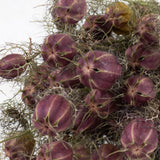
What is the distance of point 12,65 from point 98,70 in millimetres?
291

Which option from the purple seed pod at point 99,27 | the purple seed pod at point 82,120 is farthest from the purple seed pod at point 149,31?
the purple seed pod at point 82,120

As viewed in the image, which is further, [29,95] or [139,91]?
[29,95]

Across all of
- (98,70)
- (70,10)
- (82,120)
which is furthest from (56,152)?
(70,10)

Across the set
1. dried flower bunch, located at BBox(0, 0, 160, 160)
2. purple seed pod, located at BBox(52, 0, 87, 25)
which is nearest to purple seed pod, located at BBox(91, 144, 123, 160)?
dried flower bunch, located at BBox(0, 0, 160, 160)

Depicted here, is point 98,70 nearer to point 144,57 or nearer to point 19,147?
point 144,57

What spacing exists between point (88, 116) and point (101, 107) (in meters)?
0.04

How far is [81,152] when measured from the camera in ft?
2.46

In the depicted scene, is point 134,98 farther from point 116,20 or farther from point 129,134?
point 116,20

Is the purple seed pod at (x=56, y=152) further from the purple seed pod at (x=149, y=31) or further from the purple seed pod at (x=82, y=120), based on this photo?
the purple seed pod at (x=149, y=31)

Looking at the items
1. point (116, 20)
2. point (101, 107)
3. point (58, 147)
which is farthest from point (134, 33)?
point (58, 147)

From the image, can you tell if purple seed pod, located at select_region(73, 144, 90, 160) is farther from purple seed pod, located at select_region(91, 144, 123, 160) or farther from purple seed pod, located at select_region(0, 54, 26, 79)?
purple seed pod, located at select_region(0, 54, 26, 79)

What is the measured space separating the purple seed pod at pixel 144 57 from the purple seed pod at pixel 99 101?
4.1 inches

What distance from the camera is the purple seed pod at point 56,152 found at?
67 cm

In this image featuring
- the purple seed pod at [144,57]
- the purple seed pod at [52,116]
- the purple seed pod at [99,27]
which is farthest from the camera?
the purple seed pod at [99,27]
